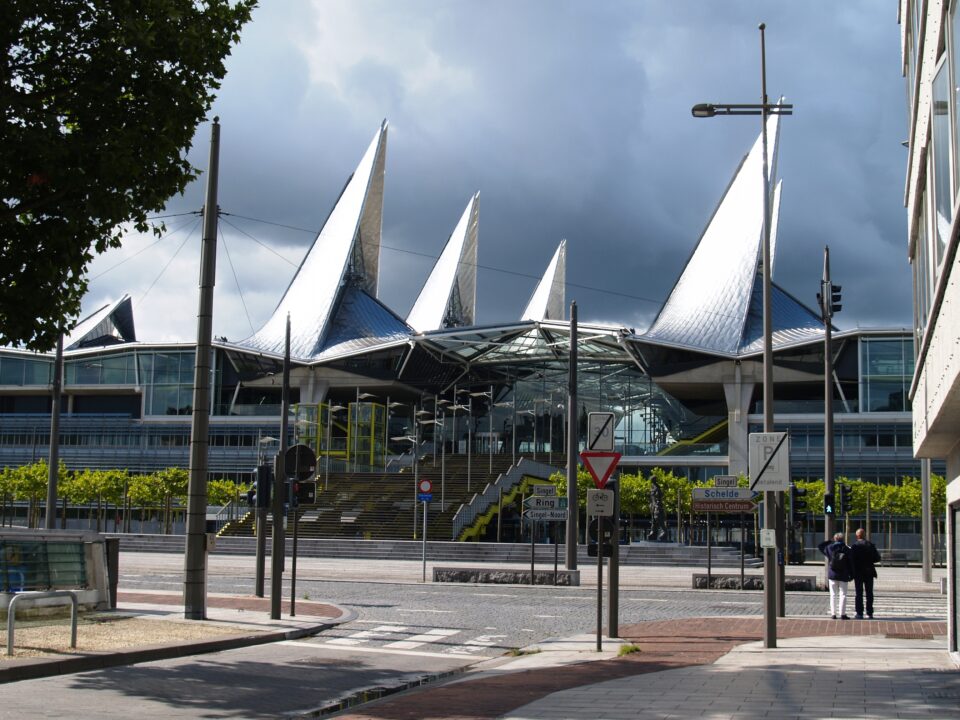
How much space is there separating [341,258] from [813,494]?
141 ft

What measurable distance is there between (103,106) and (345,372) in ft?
224

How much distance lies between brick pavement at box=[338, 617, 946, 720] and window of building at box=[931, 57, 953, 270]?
17.1 ft

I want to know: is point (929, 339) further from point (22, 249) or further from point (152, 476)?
point (152, 476)

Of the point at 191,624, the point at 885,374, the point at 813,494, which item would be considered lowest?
the point at 191,624

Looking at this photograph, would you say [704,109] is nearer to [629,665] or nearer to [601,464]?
[601,464]

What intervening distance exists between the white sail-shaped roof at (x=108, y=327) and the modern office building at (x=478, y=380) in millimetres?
1548

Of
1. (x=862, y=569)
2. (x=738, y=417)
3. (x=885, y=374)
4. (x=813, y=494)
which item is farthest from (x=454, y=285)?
(x=862, y=569)

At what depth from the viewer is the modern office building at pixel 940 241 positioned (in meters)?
A: 7.99

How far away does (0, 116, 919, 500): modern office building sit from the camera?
68.4 metres

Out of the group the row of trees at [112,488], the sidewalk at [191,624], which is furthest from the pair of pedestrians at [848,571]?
the row of trees at [112,488]

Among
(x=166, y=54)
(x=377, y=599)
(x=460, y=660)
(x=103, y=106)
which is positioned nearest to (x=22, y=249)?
(x=103, y=106)

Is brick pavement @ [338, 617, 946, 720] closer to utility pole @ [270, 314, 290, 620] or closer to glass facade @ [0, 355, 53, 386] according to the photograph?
utility pole @ [270, 314, 290, 620]

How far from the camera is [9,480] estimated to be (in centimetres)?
6488

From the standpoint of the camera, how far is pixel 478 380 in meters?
83.8
